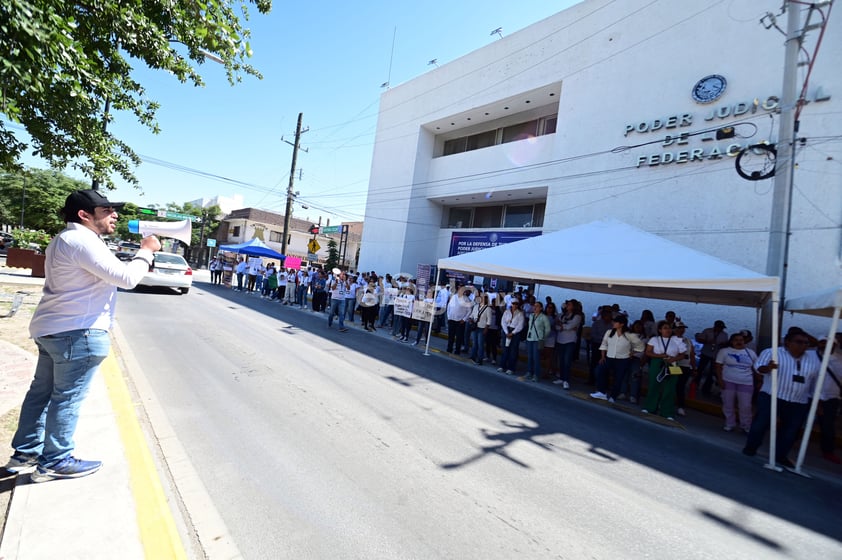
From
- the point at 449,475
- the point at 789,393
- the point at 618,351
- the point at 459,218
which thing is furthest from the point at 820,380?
the point at 459,218

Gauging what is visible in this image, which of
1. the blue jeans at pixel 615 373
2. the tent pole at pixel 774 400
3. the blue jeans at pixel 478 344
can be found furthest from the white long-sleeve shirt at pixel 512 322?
the tent pole at pixel 774 400

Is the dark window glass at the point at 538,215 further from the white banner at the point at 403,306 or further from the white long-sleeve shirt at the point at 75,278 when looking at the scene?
the white long-sleeve shirt at the point at 75,278

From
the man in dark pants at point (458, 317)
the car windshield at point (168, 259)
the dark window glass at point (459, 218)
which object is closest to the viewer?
the man in dark pants at point (458, 317)

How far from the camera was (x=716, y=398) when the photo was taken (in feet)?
29.0

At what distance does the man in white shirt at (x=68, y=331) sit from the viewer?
2.61 metres

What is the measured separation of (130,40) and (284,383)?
449 centimetres

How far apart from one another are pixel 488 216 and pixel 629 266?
13.5 meters

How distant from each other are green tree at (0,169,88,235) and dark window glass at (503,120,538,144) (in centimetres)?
3987

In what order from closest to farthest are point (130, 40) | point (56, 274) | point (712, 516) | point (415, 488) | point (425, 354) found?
point (56, 274) → point (415, 488) → point (712, 516) → point (130, 40) → point (425, 354)

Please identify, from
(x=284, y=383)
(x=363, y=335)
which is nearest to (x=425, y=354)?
(x=363, y=335)

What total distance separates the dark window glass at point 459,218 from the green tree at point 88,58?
15776 mm

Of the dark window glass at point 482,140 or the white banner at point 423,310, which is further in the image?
the dark window glass at point 482,140

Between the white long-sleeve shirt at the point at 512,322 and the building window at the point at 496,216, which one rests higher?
the building window at the point at 496,216

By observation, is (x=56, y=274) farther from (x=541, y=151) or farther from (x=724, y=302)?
(x=541, y=151)
